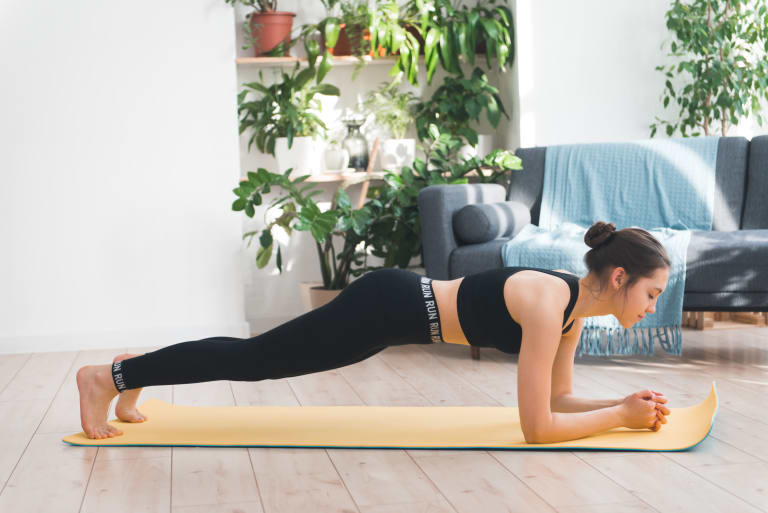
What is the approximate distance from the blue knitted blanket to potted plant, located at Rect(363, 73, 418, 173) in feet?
2.51

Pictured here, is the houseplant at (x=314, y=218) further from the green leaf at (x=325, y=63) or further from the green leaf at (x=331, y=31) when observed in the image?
the green leaf at (x=331, y=31)

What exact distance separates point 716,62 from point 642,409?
263 centimetres

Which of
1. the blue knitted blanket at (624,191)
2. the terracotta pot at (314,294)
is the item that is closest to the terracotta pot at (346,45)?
the blue knitted blanket at (624,191)

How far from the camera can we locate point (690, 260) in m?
3.06

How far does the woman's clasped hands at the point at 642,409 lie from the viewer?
2064 millimetres

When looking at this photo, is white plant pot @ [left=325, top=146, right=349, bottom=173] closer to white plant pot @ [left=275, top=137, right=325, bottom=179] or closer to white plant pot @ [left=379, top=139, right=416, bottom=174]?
white plant pot @ [left=275, top=137, right=325, bottom=179]

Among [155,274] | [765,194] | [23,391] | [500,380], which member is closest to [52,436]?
[23,391]

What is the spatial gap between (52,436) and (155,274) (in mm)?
1662

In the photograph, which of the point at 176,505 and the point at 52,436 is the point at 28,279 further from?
the point at 176,505

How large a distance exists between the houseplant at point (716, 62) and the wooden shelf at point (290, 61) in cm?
139

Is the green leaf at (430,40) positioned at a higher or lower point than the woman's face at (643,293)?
higher

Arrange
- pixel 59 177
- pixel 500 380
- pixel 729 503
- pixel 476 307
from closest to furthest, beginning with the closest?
pixel 729 503 < pixel 476 307 < pixel 500 380 < pixel 59 177

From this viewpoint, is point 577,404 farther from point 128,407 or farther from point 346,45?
point 346,45

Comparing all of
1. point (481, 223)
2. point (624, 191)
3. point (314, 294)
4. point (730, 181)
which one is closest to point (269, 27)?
point (314, 294)
